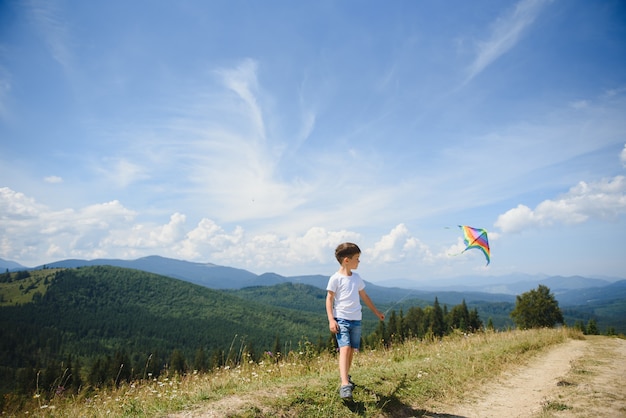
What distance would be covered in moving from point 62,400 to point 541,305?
4212 cm

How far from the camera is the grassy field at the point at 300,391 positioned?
16.2 ft

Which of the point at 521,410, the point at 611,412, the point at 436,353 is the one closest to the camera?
the point at 611,412

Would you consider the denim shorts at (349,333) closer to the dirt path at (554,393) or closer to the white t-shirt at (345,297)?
the white t-shirt at (345,297)

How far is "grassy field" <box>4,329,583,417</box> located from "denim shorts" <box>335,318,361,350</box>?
87cm

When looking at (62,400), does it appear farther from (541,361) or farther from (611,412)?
(541,361)

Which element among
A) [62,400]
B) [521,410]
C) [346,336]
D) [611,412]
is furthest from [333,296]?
[62,400]

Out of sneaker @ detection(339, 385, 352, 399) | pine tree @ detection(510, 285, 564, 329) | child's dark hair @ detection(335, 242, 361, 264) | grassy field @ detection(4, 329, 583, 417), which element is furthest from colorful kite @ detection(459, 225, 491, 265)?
pine tree @ detection(510, 285, 564, 329)

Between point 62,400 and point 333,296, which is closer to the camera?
point 333,296

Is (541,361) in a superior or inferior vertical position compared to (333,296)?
inferior

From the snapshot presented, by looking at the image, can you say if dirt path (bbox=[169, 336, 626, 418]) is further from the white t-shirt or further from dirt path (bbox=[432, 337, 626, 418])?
the white t-shirt

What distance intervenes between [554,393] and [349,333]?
4536 millimetres

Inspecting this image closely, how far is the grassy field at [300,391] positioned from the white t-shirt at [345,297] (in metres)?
1.32

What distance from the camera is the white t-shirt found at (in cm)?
555

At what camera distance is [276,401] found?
4996 mm
